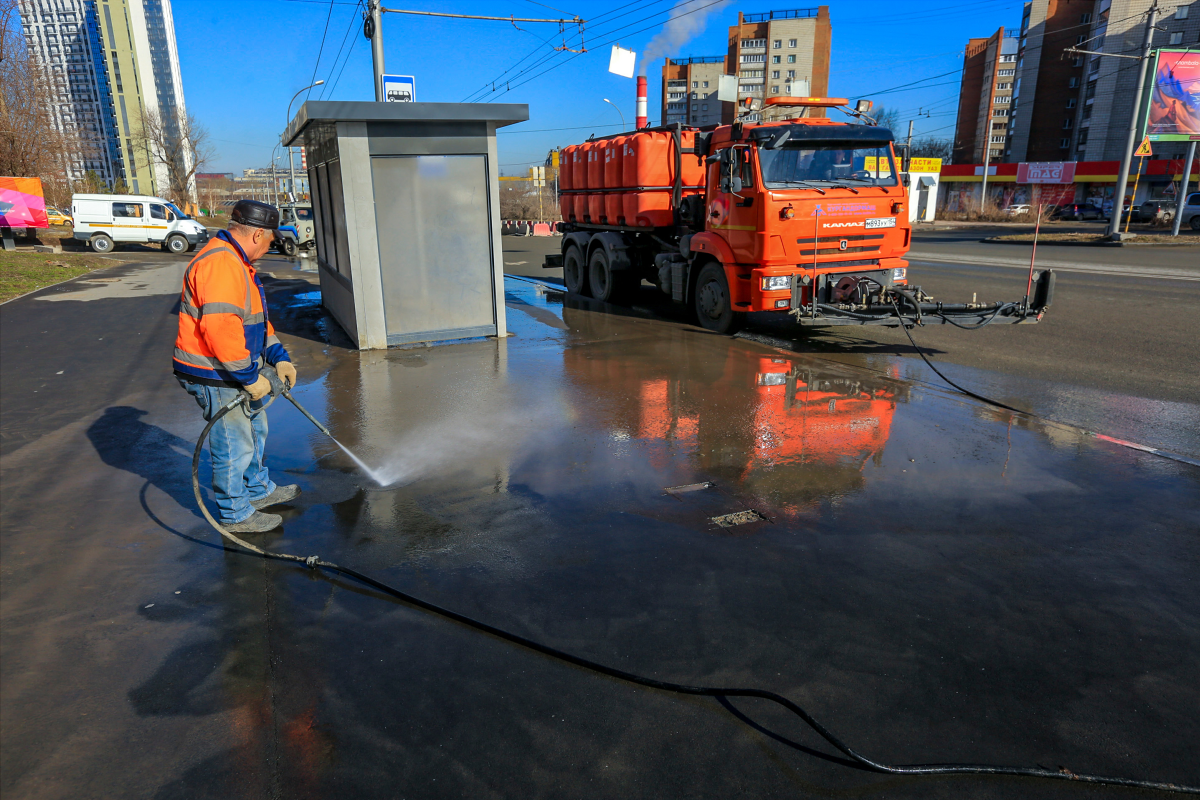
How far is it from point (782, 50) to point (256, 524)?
102 m

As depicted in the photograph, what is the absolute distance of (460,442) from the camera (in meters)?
6.26

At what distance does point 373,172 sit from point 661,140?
4953 millimetres

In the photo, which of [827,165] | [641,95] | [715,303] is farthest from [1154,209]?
[715,303]

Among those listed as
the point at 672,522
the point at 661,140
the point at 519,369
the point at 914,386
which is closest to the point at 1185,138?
the point at 661,140

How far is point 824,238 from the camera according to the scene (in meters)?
9.41

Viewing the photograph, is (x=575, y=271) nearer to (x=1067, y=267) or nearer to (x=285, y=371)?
(x=285, y=371)

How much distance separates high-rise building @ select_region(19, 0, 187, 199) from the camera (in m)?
98.9

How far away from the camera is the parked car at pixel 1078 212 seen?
51447mm

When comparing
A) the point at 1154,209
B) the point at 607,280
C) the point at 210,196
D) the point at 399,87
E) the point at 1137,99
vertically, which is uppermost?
the point at 1137,99

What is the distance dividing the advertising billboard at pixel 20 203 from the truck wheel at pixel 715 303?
27089mm

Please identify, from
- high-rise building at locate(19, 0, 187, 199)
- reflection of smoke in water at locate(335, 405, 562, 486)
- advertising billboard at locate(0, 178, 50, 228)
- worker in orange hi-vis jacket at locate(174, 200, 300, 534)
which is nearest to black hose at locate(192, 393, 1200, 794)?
worker in orange hi-vis jacket at locate(174, 200, 300, 534)

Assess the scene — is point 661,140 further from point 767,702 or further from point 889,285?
point 767,702

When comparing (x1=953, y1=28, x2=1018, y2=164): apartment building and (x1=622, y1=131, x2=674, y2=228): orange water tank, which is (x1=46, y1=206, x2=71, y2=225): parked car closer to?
(x1=622, y1=131, x2=674, y2=228): orange water tank

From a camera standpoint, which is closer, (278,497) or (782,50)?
(278,497)
